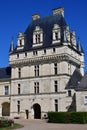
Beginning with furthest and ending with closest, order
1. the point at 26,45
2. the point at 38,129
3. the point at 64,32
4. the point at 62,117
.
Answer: the point at 26,45 → the point at 64,32 → the point at 62,117 → the point at 38,129

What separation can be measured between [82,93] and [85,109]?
7.79 ft

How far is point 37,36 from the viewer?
50.0m

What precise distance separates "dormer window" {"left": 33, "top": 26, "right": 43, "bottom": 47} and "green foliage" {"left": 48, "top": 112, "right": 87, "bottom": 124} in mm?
16892

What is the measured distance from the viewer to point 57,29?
156 feet

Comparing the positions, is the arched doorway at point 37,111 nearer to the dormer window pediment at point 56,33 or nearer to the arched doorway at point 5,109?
the arched doorway at point 5,109

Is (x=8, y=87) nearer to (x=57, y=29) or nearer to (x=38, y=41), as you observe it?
(x=38, y=41)

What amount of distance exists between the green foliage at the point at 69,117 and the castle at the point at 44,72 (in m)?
6.61

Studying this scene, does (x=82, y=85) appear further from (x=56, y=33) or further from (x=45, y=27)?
(x=45, y=27)

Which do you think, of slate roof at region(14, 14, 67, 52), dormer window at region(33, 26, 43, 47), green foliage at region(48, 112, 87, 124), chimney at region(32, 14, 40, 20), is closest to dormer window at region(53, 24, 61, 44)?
slate roof at region(14, 14, 67, 52)

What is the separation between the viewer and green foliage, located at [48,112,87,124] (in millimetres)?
33812

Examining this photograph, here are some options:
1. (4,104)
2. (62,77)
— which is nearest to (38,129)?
(62,77)

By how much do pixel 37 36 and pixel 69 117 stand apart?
64.7 ft

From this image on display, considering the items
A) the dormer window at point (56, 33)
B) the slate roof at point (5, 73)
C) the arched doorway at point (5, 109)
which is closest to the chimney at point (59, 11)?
the dormer window at point (56, 33)

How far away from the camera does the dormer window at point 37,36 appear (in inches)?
1943
